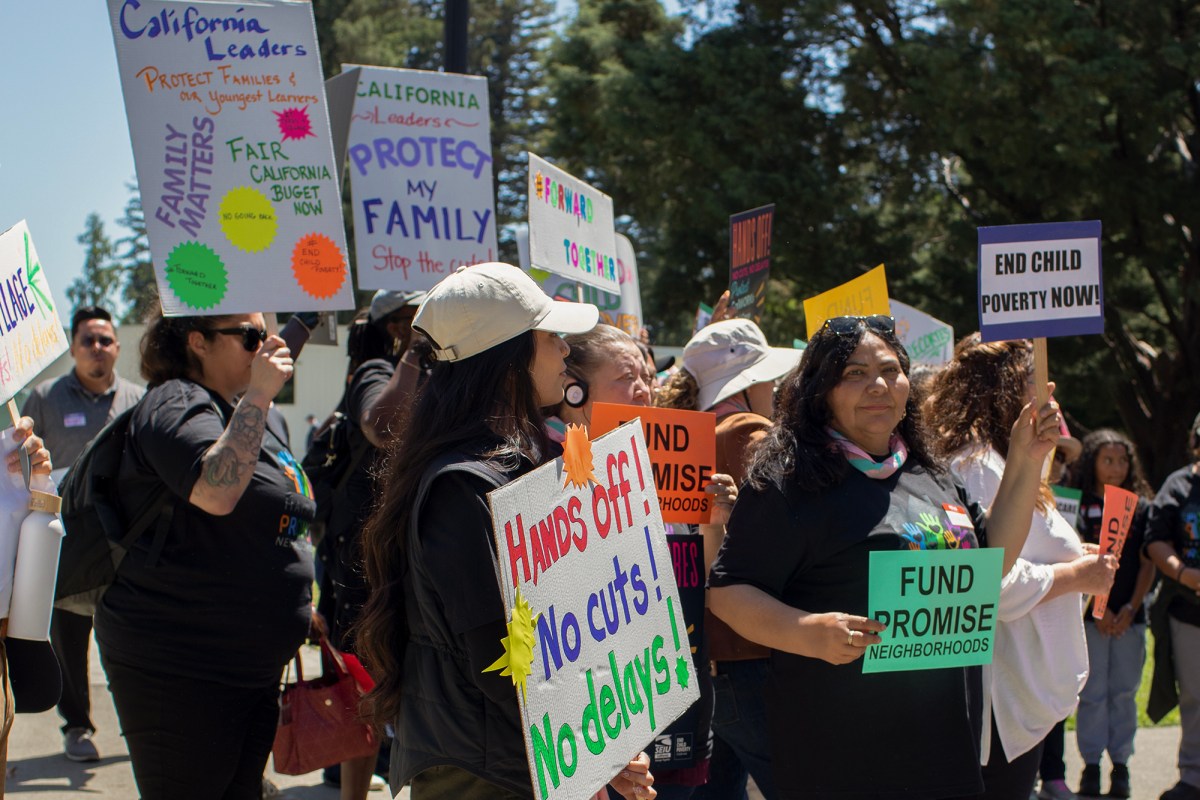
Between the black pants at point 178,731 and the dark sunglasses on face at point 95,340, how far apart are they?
3420 millimetres

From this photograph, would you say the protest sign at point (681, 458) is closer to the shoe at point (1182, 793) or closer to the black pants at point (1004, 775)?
the black pants at point (1004, 775)

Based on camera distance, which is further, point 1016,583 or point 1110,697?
point 1110,697

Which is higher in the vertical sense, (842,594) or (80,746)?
(842,594)

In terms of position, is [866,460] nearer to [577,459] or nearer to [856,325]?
[856,325]

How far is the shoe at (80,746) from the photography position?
5.76 metres

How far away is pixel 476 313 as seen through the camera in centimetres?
232

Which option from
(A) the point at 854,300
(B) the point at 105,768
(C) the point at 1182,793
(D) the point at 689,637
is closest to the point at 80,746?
(B) the point at 105,768

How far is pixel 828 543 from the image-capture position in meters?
2.90

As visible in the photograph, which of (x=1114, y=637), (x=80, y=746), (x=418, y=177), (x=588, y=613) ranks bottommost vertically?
(x=1114, y=637)

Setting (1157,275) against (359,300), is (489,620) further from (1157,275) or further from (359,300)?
(359,300)

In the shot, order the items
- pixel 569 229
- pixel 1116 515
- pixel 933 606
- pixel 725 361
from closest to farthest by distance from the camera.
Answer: pixel 933 606
pixel 725 361
pixel 1116 515
pixel 569 229

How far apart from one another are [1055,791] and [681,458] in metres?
3.49

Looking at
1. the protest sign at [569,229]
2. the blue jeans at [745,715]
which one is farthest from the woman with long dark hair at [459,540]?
the protest sign at [569,229]

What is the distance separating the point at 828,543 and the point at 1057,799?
3.64m
